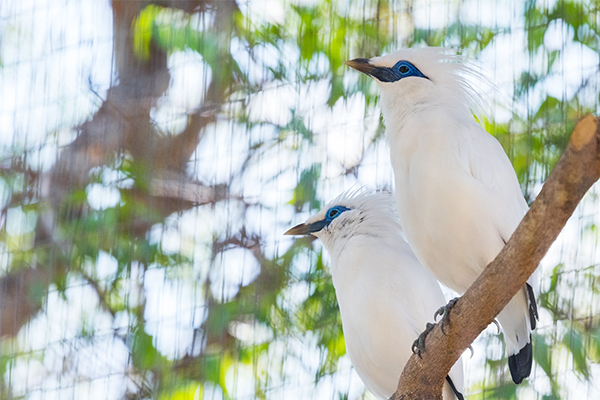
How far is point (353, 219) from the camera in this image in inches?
140

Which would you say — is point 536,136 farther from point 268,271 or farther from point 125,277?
point 125,277

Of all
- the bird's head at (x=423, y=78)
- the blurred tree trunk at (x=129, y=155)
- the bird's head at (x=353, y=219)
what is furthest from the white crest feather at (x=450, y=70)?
the blurred tree trunk at (x=129, y=155)

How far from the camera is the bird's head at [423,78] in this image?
3.08m

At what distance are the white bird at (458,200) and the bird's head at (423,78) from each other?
0.28 feet

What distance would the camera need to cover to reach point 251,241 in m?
5.05

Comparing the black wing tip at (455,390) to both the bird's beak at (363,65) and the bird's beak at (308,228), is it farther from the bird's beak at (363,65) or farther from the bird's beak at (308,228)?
the bird's beak at (363,65)

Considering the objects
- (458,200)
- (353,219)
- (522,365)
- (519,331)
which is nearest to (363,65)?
(353,219)

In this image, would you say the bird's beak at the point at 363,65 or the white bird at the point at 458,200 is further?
the bird's beak at the point at 363,65

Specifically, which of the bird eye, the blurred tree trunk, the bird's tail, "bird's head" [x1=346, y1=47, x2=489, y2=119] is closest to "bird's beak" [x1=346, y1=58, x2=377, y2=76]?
"bird's head" [x1=346, y1=47, x2=489, y2=119]

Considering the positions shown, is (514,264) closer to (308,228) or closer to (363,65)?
(363,65)

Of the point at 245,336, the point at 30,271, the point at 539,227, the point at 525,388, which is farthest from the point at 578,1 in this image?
the point at 30,271

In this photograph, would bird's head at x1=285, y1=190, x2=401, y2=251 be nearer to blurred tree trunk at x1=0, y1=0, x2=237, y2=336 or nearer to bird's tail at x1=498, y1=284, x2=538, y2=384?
bird's tail at x1=498, y1=284, x2=538, y2=384

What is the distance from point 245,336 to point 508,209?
2.65 meters

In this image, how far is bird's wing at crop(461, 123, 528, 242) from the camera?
106 inches
